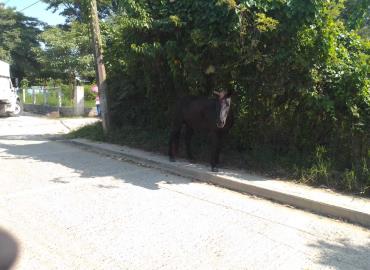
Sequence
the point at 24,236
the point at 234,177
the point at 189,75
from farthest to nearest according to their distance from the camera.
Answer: the point at 189,75 < the point at 234,177 < the point at 24,236

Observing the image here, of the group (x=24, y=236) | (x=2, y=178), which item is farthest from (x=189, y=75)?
(x=24, y=236)

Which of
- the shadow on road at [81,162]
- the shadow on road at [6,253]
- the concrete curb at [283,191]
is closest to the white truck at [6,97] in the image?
the shadow on road at [81,162]

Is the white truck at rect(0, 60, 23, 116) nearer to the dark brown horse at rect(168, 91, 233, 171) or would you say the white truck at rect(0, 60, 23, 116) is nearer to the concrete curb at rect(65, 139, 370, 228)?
the concrete curb at rect(65, 139, 370, 228)

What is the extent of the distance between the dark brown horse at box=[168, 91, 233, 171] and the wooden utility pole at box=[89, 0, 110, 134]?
402cm

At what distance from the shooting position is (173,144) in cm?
1026

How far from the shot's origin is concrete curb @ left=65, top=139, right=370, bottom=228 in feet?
21.1

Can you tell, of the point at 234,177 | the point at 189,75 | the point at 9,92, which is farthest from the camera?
the point at 9,92

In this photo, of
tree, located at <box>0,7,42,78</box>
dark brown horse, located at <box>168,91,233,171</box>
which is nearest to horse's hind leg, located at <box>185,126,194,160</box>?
dark brown horse, located at <box>168,91,233,171</box>

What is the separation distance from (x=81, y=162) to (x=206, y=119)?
10.00 feet

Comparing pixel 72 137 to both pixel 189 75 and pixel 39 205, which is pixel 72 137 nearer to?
pixel 189 75

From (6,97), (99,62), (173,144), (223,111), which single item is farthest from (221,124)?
(6,97)

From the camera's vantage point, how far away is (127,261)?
4730 mm

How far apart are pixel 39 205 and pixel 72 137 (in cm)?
822

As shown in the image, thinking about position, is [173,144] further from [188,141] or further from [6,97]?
[6,97]
